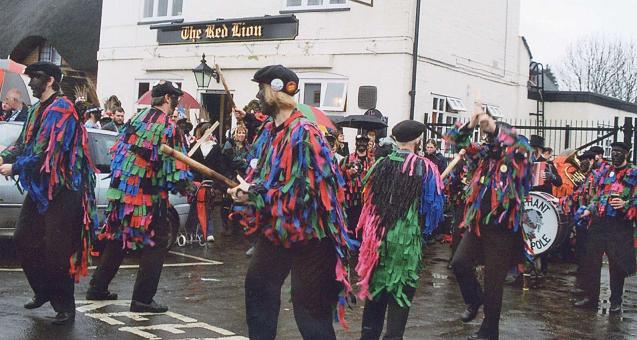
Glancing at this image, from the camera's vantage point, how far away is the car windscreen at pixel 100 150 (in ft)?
35.9

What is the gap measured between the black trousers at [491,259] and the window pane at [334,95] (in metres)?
11.1

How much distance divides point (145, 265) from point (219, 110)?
1426 cm

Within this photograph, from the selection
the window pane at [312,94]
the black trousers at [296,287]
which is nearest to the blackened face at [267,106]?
the black trousers at [296,287]

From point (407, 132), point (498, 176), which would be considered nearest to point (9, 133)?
point (407, 132)

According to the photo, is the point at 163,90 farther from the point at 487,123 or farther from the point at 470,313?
the point at 470,313

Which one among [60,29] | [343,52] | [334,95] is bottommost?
[334,95]

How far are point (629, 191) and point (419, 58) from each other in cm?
918

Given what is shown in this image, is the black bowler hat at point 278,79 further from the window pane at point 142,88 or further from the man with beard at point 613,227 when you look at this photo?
the window pane at point 142,88

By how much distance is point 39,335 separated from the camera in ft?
21.1

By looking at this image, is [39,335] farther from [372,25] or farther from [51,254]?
[372,25]

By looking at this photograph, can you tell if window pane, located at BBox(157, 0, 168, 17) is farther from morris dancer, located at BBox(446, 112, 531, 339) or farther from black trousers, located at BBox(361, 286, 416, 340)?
black trousers, located at BBox(361, 286, 416, 340)

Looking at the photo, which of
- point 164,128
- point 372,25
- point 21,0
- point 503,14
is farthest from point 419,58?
point 21,0

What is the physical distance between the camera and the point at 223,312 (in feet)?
25.5

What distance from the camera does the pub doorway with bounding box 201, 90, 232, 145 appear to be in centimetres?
2106
